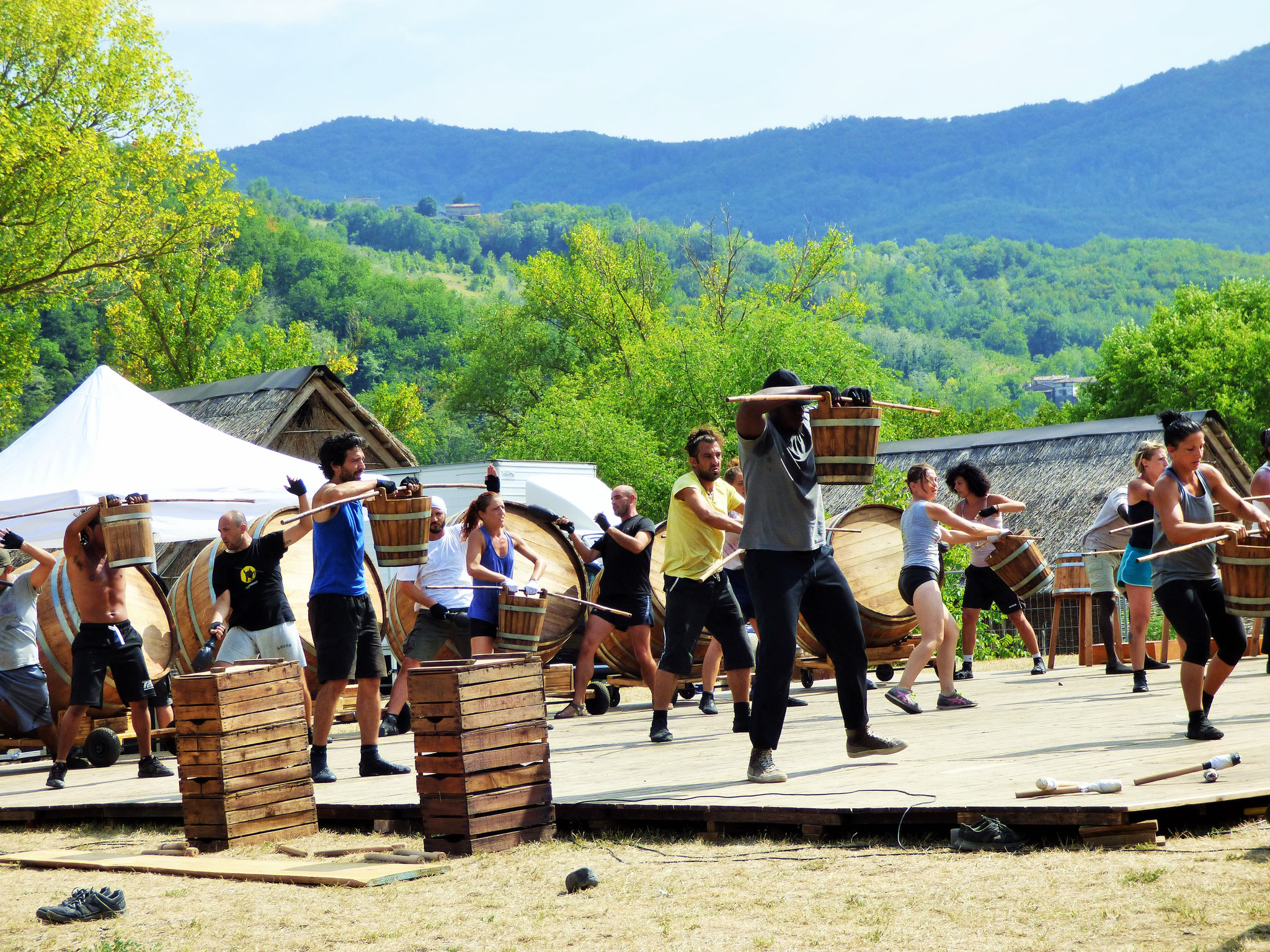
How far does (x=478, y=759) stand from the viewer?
5949mm

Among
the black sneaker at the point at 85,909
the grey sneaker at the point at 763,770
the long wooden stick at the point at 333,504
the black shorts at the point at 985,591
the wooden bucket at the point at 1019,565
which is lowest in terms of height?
the black sneaker at the point at 85,909

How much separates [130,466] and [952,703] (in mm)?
7422

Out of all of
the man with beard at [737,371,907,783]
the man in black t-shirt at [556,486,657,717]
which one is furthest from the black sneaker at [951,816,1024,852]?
the man in black t-shirt at [556,486,657,717]

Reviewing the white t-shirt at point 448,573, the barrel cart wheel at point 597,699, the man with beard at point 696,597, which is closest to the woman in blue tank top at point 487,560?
the white t-shirt at point 448,573

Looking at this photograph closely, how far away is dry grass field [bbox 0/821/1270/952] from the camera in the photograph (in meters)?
4.01

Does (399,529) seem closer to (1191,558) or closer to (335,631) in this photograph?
(335,631)

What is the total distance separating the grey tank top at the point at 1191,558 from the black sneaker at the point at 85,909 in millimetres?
5199

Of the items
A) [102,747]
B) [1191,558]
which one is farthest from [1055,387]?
[1191,558]

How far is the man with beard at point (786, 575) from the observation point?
6.34 metres

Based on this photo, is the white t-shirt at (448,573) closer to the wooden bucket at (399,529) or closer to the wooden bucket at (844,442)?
the wooden bucket at (399,529)

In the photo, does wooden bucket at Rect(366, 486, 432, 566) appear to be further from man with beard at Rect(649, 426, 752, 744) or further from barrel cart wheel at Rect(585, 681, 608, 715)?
barrel cart wheel at Rect(585, 681, 608, 715)

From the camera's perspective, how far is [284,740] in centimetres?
671

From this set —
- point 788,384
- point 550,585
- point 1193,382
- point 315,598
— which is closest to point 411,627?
point 550,585

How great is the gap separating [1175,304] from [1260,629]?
46.1 meters
